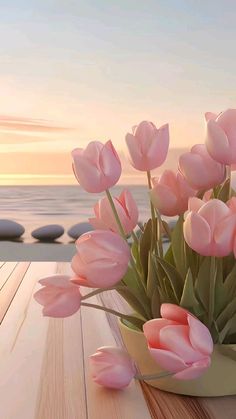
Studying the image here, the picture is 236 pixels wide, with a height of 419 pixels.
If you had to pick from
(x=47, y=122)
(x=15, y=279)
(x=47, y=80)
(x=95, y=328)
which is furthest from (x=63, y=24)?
(x=95, y=328)

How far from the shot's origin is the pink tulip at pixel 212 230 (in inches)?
23.3

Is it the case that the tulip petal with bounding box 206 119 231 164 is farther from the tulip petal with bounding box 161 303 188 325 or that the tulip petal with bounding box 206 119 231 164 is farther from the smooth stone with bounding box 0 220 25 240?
the smooth stone with bounding box 0 220 25 240

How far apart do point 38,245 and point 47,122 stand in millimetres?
1716

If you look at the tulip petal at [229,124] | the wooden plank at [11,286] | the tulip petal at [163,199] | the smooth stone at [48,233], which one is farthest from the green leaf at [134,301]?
the smooth stone at [48,233]

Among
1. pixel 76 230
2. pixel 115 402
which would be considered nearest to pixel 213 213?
pixel 115 402

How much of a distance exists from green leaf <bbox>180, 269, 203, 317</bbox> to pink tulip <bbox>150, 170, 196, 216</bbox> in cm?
10

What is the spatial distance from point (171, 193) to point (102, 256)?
0.42 feet

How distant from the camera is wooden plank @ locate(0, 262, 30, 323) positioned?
48.3 inches

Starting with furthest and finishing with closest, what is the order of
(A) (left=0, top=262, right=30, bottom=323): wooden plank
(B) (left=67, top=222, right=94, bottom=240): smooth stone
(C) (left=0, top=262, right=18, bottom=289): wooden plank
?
(B) (left=67, top=222, right=94, bottom=240): smooth stone, (C) (left=0, top=262, right=18, bottom=289): wooden plank, (A) (left=0, top=262, right=30, bottom=323): wooden plank

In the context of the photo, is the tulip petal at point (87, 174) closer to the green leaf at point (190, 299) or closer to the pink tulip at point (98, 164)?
the pink tulip at point (98, 164)

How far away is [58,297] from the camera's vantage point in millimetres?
684

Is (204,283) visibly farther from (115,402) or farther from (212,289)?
(115,402)

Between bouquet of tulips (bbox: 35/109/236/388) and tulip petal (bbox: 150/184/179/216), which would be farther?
tulip petal (bbox: 150/184/179/216)

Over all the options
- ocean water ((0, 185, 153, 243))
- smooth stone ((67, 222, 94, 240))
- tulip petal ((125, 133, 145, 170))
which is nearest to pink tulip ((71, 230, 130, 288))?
tulip petal ((125, 133, 145, 170))
